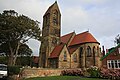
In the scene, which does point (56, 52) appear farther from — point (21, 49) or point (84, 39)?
point (21, 49)

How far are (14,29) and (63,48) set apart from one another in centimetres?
1740

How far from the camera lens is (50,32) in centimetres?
5159

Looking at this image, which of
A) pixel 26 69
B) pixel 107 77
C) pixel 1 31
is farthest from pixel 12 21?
pixel 107 77

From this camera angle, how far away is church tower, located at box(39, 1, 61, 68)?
4992cm

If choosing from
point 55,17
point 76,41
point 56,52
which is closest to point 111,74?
point 56,52

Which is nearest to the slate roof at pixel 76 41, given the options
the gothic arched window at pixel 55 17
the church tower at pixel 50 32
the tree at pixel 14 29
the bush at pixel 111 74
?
the church tower at pixel 50 32

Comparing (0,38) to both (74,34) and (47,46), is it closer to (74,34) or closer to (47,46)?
(47,46)

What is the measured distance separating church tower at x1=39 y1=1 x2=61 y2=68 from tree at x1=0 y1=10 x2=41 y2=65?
12830 mm

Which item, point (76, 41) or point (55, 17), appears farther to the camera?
point (55, 17)

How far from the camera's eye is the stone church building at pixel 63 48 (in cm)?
4556

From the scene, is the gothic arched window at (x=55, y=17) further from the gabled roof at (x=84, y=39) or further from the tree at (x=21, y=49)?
the tree at (x=21, y=49)

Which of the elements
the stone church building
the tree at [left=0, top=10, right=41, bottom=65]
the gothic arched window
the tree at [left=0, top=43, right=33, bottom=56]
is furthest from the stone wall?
the gothic arched window

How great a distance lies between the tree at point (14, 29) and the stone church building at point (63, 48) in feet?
21.9

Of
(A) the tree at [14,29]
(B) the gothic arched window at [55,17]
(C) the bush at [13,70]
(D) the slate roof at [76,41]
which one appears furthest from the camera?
(B) the gothic arched window at [55,17]
